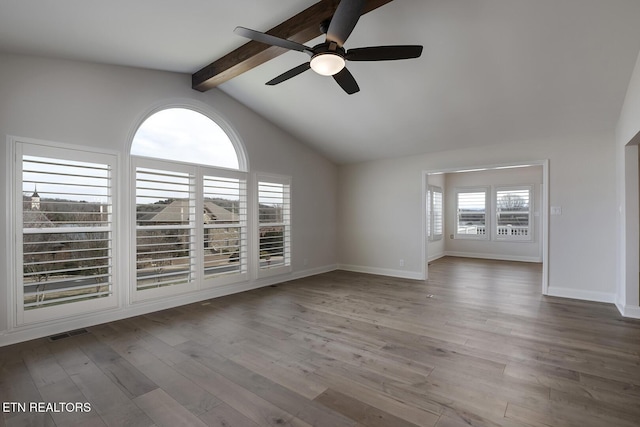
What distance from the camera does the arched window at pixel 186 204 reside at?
397 cm

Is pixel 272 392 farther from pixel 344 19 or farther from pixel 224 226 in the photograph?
pixel 224 226

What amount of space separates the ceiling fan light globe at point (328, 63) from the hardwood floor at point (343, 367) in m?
2.53

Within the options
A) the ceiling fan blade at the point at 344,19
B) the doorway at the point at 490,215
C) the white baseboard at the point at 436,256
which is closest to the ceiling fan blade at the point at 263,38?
the ceiling fan blade at the point at 344,19

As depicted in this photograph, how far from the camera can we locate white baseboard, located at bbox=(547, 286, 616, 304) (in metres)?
4.30

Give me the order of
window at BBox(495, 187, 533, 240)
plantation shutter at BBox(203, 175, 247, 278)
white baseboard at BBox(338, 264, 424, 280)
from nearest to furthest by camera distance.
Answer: plantation shutter at BBox(203, 175, 247, 278) < white baseboard at BBox(338, 264, 424, 280) < window at BBox(495, 187, 533, 240)

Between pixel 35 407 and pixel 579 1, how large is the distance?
522 cm

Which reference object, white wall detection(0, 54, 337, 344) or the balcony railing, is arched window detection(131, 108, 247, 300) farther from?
the balcony railing

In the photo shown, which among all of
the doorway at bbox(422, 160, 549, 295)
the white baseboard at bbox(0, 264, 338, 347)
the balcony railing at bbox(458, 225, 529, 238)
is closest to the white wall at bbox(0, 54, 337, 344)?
the white baseboard at bbox(0, 264, 338, 347)

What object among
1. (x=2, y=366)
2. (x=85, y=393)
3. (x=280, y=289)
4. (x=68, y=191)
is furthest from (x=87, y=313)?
(x=280, y=289)

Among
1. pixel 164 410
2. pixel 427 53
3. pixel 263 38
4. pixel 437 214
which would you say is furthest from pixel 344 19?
pixel 437 214

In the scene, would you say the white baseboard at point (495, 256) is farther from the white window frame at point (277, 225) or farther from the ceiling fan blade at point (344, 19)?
the ceiling fan blade at point (344, 19)

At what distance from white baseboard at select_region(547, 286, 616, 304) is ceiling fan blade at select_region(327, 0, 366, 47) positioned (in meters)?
4.82

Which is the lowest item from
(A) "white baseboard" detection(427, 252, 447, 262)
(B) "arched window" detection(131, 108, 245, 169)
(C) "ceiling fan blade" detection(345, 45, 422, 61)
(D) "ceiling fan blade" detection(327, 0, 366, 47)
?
(A) "white baseboard" detection(427, 252, 447, 262)

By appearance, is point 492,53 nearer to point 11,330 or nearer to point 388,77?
point 388,77
